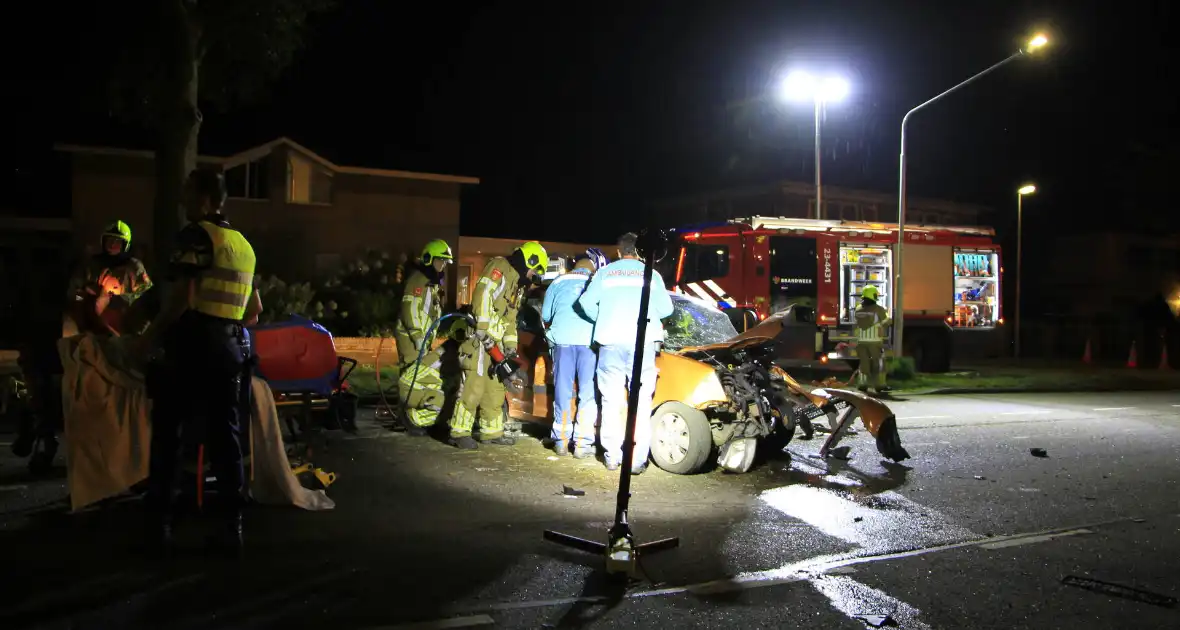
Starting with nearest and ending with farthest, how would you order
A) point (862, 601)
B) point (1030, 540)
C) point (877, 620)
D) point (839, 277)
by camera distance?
1. point (877, 620)
2. point (862, 601)
3. point (1030, 540)
4. point (839, 277)

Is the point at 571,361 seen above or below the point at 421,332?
below

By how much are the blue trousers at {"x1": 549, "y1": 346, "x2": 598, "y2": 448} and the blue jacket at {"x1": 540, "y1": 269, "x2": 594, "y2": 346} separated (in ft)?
0.28

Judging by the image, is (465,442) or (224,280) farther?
(465,442)

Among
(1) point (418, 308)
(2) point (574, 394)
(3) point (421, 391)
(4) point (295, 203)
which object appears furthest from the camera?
(4) point (295, 203)

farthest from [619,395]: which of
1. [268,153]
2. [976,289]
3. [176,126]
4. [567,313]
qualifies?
[268,153]

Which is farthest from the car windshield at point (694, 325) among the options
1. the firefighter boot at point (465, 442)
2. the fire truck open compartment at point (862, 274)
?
the fire truck open compartment at point (862, 274)

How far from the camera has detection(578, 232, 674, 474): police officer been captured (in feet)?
24.6

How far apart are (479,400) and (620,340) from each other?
173 centimetres

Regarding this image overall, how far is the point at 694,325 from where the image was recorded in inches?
355

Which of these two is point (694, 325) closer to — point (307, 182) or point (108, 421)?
point (108, 421)

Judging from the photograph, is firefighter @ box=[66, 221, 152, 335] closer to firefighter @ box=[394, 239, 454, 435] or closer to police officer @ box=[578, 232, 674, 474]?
firefighter @ box=[394, 239, 454, 435]

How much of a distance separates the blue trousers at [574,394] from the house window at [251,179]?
861 inches

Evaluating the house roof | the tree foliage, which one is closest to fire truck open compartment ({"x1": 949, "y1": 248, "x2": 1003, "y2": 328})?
the tree foliage

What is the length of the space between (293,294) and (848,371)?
40.1 ft
